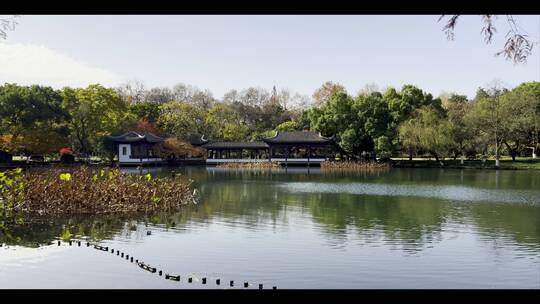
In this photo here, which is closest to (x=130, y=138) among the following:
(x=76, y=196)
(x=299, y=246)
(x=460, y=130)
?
(x=460, y=130)

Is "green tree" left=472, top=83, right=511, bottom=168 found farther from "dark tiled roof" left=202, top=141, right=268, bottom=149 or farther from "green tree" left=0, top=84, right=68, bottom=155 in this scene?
"green tree" left=0, top=84, right=68, bottom=155

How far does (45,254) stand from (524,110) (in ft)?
142

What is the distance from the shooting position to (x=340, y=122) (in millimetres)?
50344

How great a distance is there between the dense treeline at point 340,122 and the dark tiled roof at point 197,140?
0.88 metres

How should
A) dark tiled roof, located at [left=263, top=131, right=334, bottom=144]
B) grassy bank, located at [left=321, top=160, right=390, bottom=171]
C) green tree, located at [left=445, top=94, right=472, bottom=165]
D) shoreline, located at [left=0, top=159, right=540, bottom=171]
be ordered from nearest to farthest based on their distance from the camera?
shoreline, located at [left=0, top=159, right=540, bottom=171], grassy bank, located at [left=321, top=160, right=390, bottom=171], green tree, located at [left=445, top=94, right=472, bottom=165], dark tiled roof, located at [left=263, top=131, right=334, bottom=144]

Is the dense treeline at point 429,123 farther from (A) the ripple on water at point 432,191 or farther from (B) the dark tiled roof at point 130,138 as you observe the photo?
(A) the ripple on water at point 432,191

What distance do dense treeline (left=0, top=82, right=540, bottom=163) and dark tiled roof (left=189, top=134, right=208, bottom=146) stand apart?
88 centimetres

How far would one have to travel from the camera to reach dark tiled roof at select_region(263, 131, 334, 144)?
4919 cm

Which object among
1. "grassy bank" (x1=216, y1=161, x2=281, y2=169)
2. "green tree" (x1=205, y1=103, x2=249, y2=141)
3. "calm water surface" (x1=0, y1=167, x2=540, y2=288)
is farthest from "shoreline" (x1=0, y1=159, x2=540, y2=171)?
"calm water surface" (x1=0, y1=167, x2=540, y2=288)

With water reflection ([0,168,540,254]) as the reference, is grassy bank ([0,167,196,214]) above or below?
above

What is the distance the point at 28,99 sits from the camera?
42.0m

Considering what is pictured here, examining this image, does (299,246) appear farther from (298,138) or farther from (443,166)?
(298,138)

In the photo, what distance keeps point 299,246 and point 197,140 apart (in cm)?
4278
